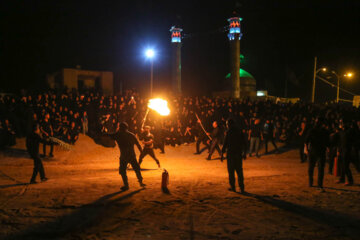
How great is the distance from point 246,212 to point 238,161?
1932 millimetres

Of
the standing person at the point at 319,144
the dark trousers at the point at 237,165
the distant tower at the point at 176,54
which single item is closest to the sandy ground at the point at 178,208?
the dark trousers at the point at 237,165

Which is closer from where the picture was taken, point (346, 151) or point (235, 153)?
point (235, 153)

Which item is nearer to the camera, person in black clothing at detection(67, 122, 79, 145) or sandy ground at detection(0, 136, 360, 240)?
sandy ground at detection(0, 136, 360, 240)

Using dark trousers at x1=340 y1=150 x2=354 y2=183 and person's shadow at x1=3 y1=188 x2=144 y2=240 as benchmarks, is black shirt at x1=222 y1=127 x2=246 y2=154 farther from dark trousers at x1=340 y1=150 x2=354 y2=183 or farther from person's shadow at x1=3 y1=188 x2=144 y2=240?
dark trousers at x1=340 y1=150 x2=354 y2=183

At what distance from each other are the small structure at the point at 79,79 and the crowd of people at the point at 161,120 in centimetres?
1460

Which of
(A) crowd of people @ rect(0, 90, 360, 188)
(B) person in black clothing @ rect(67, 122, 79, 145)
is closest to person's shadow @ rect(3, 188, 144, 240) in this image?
(A) crowd of people @ rect(0, 90, 360, 188)

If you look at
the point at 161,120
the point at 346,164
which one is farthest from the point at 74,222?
the point at 161,120

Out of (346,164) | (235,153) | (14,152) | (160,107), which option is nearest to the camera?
(235,153)

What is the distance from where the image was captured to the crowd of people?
15.4 meters

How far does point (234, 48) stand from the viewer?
3250 centimetres

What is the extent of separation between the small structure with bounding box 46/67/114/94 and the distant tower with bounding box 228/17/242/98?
45.2 ft

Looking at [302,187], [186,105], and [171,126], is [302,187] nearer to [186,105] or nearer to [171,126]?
[171,126]

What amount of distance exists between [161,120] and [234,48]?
17.2m

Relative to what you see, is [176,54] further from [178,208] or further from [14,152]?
[178,208]
